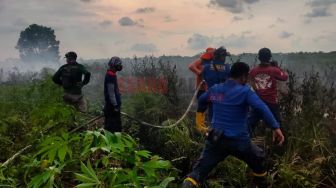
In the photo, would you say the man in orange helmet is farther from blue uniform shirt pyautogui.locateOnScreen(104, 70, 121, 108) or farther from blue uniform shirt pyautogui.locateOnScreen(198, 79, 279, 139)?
blue uniform shirt pyautogui.locateOnScreen(198, 79, 279, 139)

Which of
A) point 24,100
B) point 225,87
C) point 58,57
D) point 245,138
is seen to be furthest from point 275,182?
point 58,57

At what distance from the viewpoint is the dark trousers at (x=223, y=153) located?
207 inches

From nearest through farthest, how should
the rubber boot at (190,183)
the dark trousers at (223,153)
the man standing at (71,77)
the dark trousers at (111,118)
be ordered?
the rubber boot at (190,183) < the dark trousers at (223,153) < the dark trousers at (111,118) < the man standing at (71,77)

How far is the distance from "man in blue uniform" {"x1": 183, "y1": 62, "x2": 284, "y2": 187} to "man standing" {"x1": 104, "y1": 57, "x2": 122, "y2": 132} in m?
2.88

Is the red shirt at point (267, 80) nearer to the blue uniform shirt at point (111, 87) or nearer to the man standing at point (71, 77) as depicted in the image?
the blue uniform shirt at point (111, 87)

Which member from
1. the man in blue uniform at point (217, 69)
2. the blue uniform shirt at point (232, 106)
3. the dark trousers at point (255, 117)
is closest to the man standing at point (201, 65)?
the man in blue uniform at point (217, 69)

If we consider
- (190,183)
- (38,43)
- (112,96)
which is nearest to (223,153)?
(190,183)

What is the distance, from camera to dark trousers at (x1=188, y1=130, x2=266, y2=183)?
5.26 meters

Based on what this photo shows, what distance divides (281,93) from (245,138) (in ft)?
9.69

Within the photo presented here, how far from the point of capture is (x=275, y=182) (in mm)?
6305

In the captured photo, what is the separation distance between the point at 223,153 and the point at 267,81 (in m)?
2.55

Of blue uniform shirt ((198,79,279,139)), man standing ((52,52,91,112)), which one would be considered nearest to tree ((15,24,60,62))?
man standing ((52,52,91,112))

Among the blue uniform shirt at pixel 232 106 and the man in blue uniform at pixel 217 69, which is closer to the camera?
the blue uniform shirt at pixel 232 106

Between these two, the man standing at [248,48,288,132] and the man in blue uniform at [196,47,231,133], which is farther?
the man in blue uniform at [196,47,231,133]
